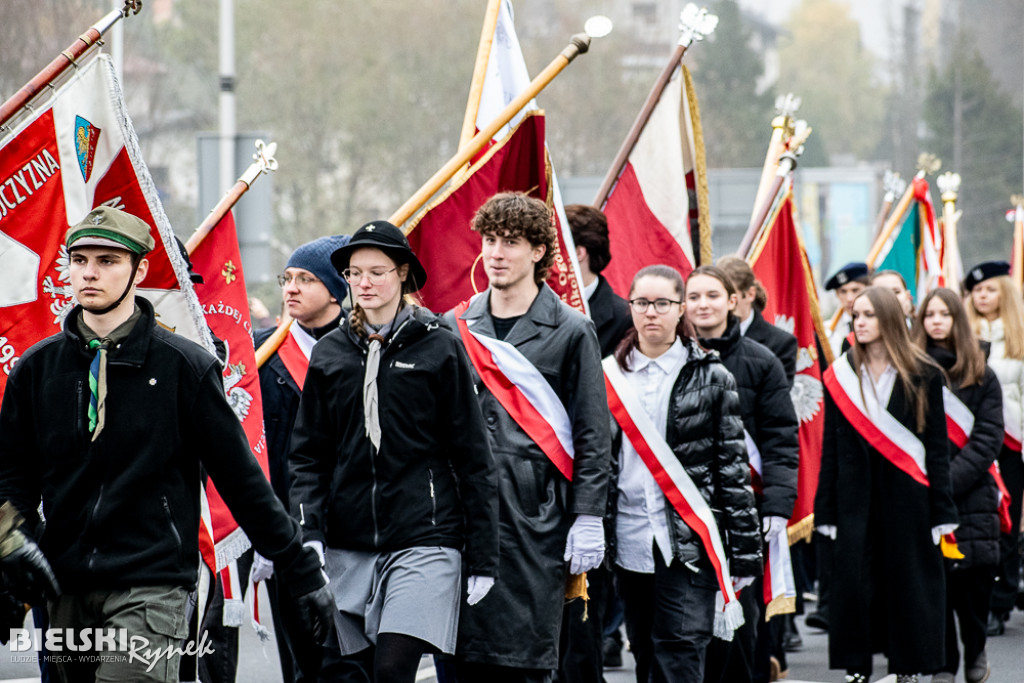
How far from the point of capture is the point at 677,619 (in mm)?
6098

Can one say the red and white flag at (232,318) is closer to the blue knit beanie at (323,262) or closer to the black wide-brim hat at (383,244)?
the blue knit beanie at (323,262)

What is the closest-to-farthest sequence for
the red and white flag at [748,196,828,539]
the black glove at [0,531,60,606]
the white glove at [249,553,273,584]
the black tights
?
the black glove at [0,531,60,606] → the black tights → the white glove at [249,553,273,584] → the red and white flag at [748,196,828,539]

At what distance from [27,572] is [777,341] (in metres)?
5.12

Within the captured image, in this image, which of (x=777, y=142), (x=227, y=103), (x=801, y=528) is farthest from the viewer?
(x=227, y=103)

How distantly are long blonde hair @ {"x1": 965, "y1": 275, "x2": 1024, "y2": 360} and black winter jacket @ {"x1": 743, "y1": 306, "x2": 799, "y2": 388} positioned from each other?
6.16 ft

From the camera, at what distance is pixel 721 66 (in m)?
55.7

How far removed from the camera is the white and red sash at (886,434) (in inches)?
291

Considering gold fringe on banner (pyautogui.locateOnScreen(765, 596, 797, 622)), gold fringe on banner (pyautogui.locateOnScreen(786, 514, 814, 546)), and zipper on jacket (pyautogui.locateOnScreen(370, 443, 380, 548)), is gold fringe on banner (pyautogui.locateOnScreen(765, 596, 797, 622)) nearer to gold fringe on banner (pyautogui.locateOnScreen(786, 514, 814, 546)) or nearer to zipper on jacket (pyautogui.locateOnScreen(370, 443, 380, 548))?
gold fringe on banner (pyautogui.locateOnScreen(786, 514, 814, 546))

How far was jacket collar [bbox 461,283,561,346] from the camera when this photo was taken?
18.4 feet

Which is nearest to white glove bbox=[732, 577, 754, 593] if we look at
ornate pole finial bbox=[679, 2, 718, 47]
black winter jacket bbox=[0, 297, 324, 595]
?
black winter jacket bbox=[0, 297, 324, 595]

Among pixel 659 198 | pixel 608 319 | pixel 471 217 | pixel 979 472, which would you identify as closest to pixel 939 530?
pixel 979 472

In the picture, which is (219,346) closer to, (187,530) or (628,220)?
(187,530)

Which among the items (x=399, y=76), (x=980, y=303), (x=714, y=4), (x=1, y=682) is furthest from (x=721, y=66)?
(x=1, y=682)

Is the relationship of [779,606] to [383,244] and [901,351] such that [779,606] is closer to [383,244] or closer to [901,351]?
[901,351]
